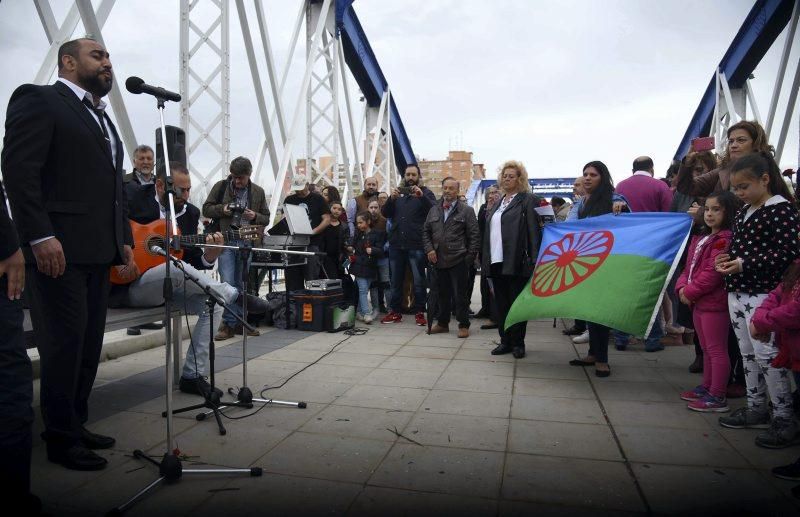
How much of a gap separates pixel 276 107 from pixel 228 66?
1814 millimetres

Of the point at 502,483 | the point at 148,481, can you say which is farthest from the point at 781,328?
the point at 148,481

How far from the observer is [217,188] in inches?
253

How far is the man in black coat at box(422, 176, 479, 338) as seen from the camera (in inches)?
261

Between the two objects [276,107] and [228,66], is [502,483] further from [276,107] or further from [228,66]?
[276,107]

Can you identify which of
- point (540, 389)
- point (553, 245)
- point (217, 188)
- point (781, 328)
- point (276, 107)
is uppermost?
point (276, 107)

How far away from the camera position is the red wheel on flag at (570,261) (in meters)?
4.63

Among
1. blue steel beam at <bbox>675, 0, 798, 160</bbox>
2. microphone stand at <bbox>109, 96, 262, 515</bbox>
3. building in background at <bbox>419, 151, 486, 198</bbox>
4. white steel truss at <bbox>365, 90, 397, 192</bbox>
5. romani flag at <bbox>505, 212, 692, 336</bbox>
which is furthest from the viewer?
building in background at <bbox>419, 151, 486, 198</bbox>

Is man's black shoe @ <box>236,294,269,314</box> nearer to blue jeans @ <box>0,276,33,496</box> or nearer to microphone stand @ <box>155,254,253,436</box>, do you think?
microphone stand @ <box>155,254,253,436</box>

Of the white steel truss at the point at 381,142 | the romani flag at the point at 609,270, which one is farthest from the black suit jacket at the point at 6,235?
the white steel truss at the point at 381,142

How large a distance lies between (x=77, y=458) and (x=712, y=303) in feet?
13.5

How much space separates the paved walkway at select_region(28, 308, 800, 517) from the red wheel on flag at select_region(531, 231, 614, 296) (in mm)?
795

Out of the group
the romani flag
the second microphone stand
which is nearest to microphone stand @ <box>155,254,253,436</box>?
the second microphone stand

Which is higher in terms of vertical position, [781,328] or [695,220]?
[695,220]

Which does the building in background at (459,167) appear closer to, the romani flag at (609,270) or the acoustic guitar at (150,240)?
the romani flag at (609,270)
